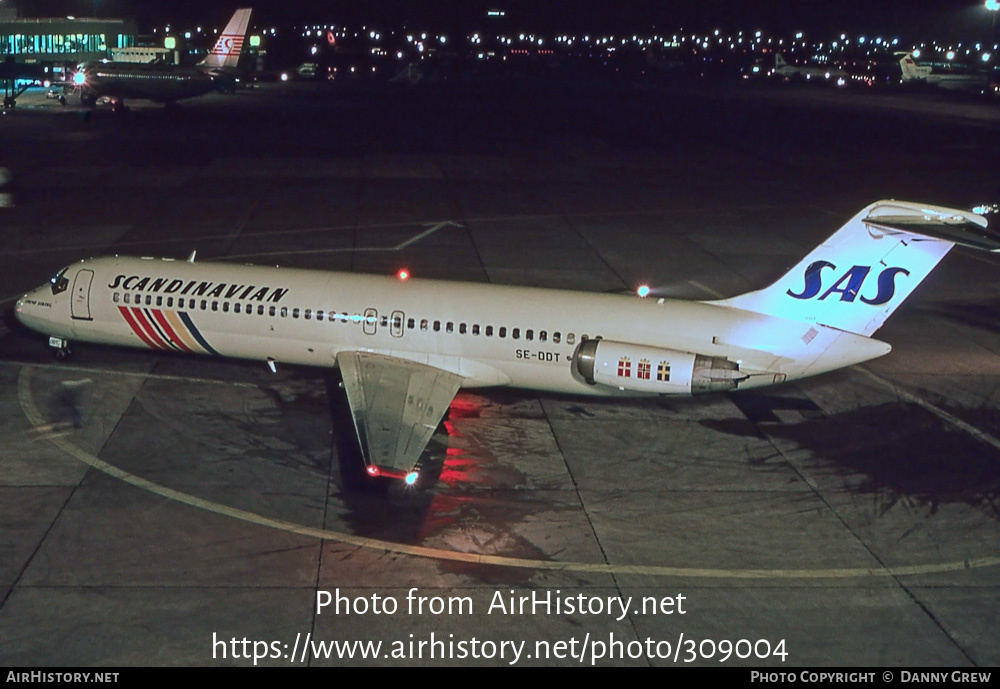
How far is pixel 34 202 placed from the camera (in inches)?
2058

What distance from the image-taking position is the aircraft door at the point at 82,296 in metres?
27.8

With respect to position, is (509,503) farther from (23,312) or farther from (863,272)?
(23,312)

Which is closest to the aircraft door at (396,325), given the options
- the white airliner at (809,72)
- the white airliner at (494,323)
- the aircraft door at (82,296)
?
the white airliner at (494,323)

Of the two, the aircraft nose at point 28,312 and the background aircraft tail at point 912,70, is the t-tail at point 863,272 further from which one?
the background aircraft tail at point 912,70

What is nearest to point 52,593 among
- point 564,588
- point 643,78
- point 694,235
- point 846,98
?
point 564,588

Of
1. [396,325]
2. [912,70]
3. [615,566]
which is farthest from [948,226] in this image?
[912,70]

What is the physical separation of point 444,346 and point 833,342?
9300 millimetres

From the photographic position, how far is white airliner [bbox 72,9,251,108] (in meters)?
98.4

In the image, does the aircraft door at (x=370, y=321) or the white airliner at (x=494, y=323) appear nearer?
the white airliner at (x=494, y=323)

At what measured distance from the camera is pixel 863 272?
23.6 m

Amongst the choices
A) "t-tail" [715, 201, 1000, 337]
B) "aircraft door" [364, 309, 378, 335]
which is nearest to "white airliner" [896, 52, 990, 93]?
"t-tail" [715, 201, 1000, 337]

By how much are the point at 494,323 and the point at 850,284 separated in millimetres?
8467

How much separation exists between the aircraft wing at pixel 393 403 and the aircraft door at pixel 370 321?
600 mm

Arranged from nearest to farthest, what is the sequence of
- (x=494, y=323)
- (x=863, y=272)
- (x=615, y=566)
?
(x=615, y=566), (x=863, y=272), (x=494, y=323)
